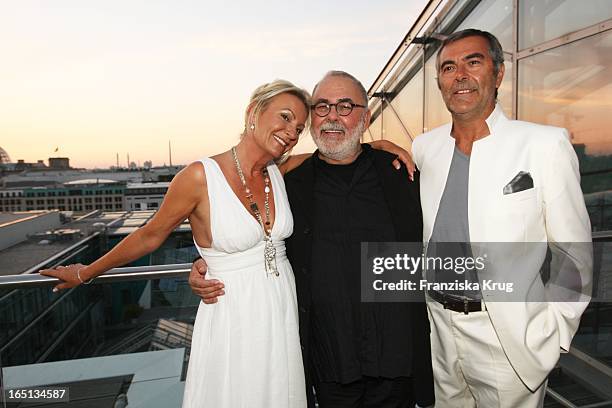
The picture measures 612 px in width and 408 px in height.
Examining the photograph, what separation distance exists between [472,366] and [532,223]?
1.99 ft

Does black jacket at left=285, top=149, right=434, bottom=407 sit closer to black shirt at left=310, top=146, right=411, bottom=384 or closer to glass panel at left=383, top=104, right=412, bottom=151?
black shirt at left=310, top=146, right=411, bottom=384

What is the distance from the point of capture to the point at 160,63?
151 ft

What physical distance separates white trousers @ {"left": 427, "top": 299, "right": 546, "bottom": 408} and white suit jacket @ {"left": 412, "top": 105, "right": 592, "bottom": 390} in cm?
5

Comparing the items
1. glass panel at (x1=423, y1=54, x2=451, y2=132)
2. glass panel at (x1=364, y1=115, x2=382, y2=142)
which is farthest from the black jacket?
glass panel at (x1=364, y1=115, x2=382, y2=142)

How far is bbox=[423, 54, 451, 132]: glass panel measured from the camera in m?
4.79

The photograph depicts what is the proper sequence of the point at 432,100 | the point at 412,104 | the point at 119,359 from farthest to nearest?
the point at 412,104
the point at 432,100
the point at 119,359

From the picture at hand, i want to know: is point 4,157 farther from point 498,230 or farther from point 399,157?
point 498,230

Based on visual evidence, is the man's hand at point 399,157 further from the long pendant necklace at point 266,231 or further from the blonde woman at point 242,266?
the long pendant necklace at point 266,231

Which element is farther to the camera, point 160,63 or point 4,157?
point 4,157

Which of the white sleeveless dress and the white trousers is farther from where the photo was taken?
the white sleeveless dress

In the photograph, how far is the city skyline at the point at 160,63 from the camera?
1000 cm

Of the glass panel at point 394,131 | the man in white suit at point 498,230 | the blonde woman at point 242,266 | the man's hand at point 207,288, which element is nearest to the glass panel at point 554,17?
the man in white suit at point 498,230


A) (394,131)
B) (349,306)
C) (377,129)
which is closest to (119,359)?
(349,306)

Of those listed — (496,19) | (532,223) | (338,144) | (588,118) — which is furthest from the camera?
(496,19)
